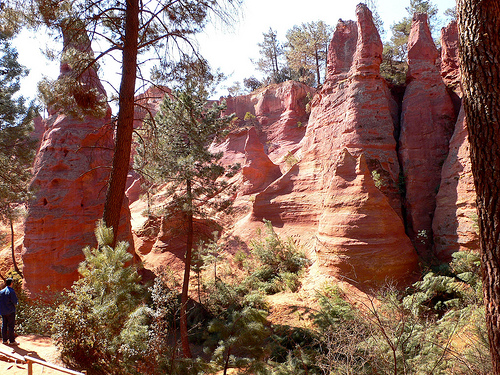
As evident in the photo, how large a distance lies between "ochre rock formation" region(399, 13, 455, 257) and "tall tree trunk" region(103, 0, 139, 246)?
11837 mm

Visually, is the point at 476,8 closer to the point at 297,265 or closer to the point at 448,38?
the point at 297,265

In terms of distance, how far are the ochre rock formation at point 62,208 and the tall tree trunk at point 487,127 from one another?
1168cm

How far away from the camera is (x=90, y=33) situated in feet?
23.0

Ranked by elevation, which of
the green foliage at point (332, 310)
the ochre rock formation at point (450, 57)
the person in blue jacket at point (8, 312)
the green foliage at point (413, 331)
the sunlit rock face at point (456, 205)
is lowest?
the green foliage at point (332, 310)

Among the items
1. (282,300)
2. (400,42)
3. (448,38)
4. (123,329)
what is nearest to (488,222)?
(123,329)

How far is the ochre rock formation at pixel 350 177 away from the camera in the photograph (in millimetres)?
11125

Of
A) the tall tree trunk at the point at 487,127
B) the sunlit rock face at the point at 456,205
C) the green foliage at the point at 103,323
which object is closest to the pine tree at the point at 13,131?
the green foliage at the point at 103,323

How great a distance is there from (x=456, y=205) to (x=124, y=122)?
39.7 feet

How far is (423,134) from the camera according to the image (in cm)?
1477

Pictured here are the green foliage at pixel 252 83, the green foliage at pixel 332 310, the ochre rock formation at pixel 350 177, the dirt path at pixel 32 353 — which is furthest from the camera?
the green foliage at pixel 252 83

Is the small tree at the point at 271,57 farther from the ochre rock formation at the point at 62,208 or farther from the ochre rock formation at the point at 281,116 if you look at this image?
the ochre rock formation at the point at 62,208

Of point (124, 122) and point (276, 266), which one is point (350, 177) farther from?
point (124, 122)

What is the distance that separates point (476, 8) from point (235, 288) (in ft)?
39.6

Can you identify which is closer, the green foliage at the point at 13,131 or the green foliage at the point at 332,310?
the green foliage at the point at 332,310
